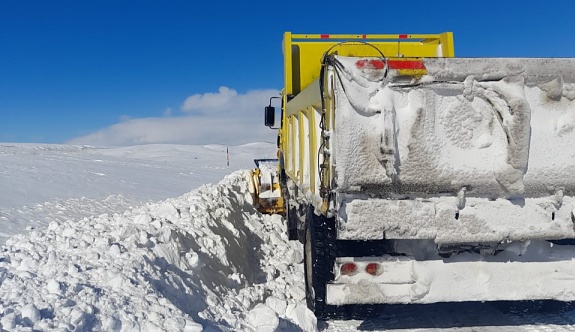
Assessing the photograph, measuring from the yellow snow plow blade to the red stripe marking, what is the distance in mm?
5557

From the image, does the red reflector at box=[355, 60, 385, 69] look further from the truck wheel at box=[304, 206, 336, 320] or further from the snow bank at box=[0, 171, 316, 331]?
the snow bank at box=[0, 171, 316, 331]

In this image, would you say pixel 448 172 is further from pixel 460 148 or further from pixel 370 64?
pixel 370 64

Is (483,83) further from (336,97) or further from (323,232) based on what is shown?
(323,232)

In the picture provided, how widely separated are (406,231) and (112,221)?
3793 millimetres

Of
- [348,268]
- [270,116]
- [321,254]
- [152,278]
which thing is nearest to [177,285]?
[152,278]

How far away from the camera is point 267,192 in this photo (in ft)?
30.6

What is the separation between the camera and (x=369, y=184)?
3729mm

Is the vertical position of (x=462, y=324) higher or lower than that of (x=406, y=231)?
lower

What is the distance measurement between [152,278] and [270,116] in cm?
457

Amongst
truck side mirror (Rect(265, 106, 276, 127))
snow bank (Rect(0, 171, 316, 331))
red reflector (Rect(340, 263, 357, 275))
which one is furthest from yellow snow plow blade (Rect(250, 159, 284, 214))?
red reflector (Rect(340, 263, 357, 275))

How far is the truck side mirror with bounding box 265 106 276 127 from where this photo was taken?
8.41m

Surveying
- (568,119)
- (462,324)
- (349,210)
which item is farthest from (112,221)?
(568,119)

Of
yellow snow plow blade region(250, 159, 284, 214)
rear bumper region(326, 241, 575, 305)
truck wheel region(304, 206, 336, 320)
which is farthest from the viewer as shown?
yellow snow plow blade region(250, 159, 284, 214)

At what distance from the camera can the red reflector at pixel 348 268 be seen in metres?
4.03
